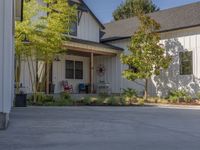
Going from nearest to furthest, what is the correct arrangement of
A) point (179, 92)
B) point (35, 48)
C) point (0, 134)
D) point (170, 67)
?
point (0, 134), point (35, 48), point (179, 92), point (170, 67)

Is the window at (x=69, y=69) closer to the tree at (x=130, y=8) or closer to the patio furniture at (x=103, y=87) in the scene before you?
the patio furniture at (x=103, y=87)

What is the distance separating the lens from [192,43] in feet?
67.9

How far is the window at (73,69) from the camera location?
2389 centimetres

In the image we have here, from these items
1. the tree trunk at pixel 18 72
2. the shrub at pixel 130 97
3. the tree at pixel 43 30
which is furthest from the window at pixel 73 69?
the tree at pixel 43 30

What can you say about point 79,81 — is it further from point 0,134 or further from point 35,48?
point 0,134

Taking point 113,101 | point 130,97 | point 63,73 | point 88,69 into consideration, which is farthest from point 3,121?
Result: point 88,69

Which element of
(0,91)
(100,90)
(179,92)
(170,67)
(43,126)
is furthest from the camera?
(100,90)

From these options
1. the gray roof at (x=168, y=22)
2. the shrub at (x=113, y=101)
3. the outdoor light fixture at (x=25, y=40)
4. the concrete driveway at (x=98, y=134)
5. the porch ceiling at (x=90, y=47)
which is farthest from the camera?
the gray roof at (x=168, y=22)

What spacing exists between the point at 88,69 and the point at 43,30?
9.45 m

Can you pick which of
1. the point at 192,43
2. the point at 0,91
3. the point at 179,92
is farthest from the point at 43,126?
the point at 192,43

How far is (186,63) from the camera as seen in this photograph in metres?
21.0

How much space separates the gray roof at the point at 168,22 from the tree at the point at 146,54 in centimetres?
132

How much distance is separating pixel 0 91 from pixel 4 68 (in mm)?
522

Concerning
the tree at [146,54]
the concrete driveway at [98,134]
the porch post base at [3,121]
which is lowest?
the concrete driveway at [98,134]
